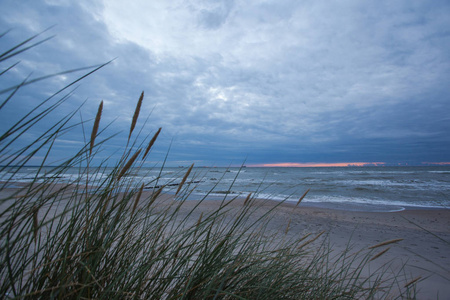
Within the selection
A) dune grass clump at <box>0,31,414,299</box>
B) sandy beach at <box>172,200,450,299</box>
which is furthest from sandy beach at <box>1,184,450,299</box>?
dune grass clump at <box>0,31,414,299</box>

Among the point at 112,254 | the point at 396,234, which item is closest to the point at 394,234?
the point at 396,234

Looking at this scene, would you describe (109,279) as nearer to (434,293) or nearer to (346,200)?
(434,293)

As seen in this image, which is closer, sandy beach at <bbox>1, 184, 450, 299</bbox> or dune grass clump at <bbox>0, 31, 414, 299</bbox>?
dune grass clump at <bbox>0, 31, 414, 299</bbox>

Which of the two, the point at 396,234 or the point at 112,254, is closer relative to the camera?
the point at 112,254

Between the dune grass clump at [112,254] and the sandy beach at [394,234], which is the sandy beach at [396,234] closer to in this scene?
the sandy beach at [394,234]

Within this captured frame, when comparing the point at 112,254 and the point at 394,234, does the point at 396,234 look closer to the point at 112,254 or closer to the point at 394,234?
the point at 394,234

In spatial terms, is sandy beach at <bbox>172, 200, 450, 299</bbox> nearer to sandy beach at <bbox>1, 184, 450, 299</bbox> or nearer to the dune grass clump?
sandy beach at <bbox>1, 184, 450, 299</bbox>

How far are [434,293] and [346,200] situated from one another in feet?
37.3

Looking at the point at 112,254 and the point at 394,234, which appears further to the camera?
the point at 394,234

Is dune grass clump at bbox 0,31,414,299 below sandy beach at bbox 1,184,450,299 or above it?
above

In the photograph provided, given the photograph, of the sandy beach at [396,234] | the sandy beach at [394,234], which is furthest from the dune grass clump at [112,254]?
the sandy beach at [396,234]

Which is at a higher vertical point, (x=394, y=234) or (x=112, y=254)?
(x=112, y=254)

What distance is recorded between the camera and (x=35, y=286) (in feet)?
3.97

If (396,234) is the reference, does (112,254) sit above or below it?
above
